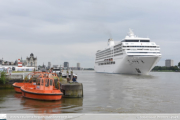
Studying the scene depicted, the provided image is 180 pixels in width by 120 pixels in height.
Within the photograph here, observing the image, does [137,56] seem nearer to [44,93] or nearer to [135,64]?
[135,64]

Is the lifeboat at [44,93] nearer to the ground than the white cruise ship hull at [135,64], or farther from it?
nearer to the ground

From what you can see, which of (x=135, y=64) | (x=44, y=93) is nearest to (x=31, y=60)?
(x=135, y=64)

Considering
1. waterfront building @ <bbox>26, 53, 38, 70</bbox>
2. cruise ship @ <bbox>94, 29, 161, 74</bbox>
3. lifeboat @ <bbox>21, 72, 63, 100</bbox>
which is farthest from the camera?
waterfront building @ <bbox>26, 53, 38, 70</bbox>

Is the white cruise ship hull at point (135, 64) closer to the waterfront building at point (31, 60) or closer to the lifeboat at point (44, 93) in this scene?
the lifeboat at point (44, 93)

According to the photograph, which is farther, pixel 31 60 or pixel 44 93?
pixel 31 60

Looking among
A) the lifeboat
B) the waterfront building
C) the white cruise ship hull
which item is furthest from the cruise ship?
the waterfront building

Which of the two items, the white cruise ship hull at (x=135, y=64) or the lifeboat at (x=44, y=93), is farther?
the white cruise ship hull at (x=135, y=64)

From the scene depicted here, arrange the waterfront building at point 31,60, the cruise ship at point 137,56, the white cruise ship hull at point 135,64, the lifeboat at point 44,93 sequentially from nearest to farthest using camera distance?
the lifeboat at point 44,93, the white cruise ship hull at point 135,64, the cruise ship at point 137,56, the waterfront building at point 31,60

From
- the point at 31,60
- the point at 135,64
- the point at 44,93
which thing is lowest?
the point at 44,93

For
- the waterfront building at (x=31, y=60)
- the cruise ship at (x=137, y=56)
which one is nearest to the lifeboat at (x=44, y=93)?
the cruise ship at (x=137, y=56)

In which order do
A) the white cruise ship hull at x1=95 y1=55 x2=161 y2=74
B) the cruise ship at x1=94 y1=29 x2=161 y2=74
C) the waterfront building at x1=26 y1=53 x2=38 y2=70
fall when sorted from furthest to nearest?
the waterfront building at x1=26 y1=53 x2=38 y2=70
the cruise ship at x1=94 y1=29 x2=161 y2=74
the white cruise ship hull at x1=95 y1=55 x2=161 y2=74

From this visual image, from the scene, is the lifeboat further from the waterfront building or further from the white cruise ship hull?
the waterfront building

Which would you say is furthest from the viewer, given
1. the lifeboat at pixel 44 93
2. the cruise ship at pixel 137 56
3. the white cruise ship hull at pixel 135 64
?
the cruise ship at pixel 137 56

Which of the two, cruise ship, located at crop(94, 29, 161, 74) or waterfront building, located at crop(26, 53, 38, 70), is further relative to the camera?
waterfront building, located at crop(26, 53, 38, 70)
